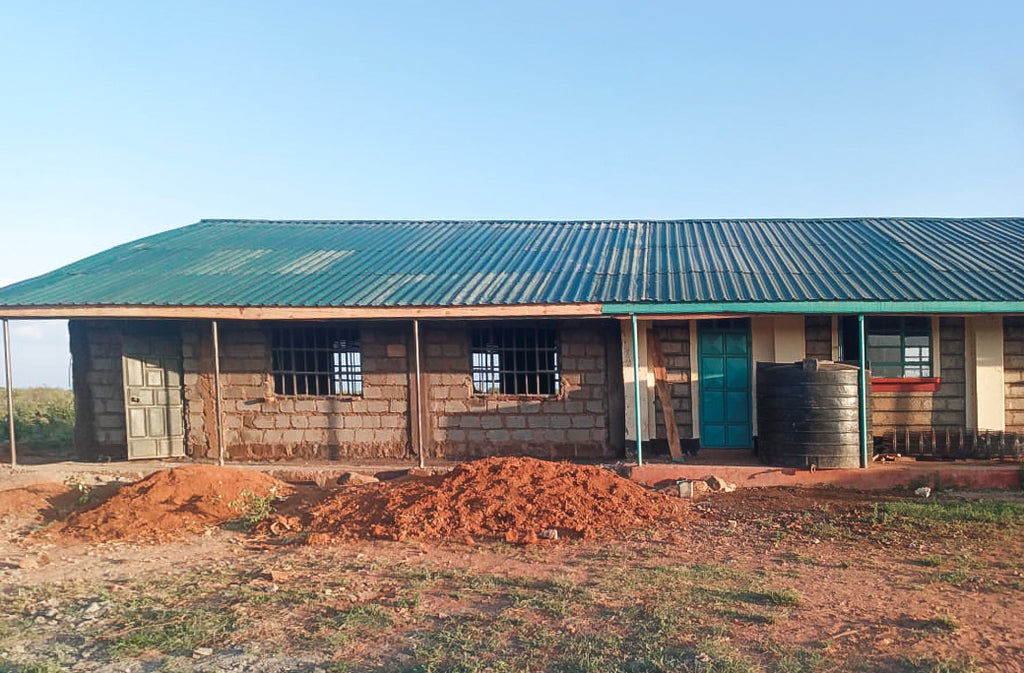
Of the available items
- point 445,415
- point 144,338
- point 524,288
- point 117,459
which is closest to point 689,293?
point 524,288

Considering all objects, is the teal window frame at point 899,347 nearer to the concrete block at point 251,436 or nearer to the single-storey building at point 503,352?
the single-storey building at point 503,352

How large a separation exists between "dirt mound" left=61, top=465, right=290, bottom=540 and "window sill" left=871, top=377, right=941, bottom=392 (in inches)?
350

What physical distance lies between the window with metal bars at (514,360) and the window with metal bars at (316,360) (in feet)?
6.47

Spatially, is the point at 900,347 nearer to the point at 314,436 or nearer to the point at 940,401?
the point at 940,401

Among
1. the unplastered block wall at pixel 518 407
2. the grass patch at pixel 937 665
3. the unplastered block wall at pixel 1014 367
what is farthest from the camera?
the unplastered block wall at pixel 518 407

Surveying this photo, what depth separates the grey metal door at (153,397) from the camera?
10.6 metres

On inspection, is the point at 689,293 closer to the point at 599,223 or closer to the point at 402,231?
the point at 599,223

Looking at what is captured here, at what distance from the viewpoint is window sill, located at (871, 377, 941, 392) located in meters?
10.3

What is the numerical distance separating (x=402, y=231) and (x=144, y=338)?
5799 mm

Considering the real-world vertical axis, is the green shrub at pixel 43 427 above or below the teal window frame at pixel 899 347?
below

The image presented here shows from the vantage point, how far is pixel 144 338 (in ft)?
35.7

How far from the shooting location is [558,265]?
11500 mm

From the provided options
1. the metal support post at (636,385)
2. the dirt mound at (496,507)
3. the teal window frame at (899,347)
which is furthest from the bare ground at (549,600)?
the teal window frame at (899,347)

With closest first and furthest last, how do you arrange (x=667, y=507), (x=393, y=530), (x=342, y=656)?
1. (x=342, y=656)
2. (x=393, y=530)
3. (x=667, y=507)
